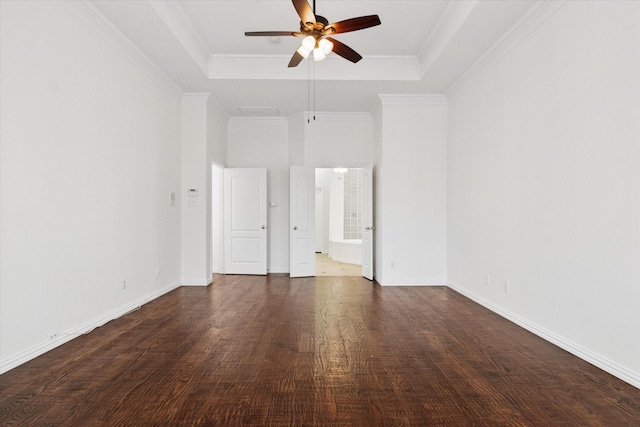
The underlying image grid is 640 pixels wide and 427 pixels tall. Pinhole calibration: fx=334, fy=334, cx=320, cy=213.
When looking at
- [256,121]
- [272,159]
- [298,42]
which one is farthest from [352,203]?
[298,42]

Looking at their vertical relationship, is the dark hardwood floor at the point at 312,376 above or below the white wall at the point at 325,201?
below

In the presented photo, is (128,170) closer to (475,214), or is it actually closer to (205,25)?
(205,25)

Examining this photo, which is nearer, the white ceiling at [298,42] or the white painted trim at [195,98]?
the white ceiling at [298,42]

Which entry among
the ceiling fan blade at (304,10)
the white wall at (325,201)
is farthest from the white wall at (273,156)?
the ceiling fan blade at (304,10)

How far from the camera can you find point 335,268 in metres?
7.55

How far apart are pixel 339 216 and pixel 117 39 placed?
6.82 metres

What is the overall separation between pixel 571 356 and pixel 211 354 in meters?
2.96

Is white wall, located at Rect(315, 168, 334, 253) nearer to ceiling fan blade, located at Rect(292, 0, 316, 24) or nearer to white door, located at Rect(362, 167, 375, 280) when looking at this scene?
white door, located at Rect(362, 167, 375, 280)

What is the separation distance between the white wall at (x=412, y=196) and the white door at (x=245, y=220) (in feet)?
7.58

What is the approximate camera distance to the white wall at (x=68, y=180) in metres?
2.48

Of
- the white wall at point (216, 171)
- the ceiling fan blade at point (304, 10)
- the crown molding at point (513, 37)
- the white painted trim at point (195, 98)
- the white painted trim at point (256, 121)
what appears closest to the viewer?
the ceiling fan blade at point (304, 10)

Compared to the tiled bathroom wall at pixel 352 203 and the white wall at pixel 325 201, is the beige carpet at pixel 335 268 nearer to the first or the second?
the tiled bathroom wall at pixel 352 203

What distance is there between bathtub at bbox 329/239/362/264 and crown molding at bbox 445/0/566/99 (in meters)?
4.64

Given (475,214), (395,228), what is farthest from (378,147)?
(475,214)
